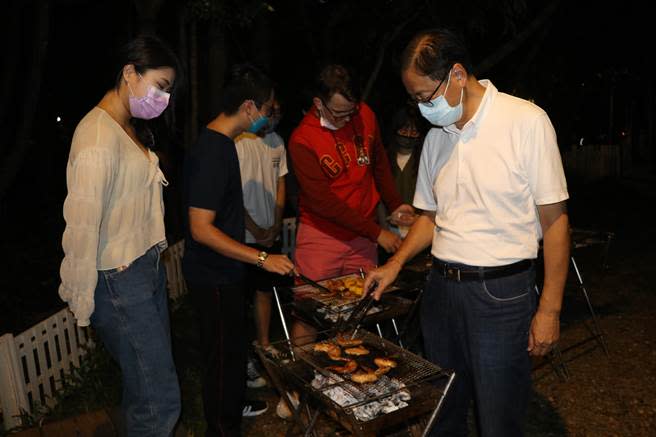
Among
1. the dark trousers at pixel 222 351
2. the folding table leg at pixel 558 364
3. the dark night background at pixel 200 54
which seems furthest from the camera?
the dark night background at pixel 200 54

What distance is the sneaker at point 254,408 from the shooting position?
4742 mm

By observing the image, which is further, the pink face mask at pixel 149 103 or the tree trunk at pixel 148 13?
the tree trunk at pixel 148 13

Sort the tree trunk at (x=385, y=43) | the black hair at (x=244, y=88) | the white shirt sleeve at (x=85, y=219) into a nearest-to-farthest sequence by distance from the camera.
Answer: the white shirt sleeve at (x=85, y=219)
the black hair at (x=244, y=88)
the tree trunk at (x=385, y=43)

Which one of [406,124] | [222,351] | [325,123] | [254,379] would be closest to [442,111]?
[325,123]

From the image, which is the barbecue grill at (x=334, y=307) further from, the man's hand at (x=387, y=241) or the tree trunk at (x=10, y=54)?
the tree trunk at (x=10, y=54)

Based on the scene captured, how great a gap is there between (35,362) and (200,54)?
18.7 ft

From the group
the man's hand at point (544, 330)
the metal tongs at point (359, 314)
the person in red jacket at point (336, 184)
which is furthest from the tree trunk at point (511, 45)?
the man's hand at point (544, 330)

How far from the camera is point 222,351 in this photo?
11.6 ft

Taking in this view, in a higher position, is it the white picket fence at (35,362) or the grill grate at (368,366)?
the grill grate at (368,366)

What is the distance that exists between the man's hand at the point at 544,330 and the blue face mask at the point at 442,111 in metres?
0.97

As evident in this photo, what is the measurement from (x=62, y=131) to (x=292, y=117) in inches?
193

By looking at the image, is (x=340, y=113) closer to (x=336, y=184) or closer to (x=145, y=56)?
(x=336, y=184)

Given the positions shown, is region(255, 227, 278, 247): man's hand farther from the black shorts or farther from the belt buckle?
the belt buckle

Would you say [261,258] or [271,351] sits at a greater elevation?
[261,258]
